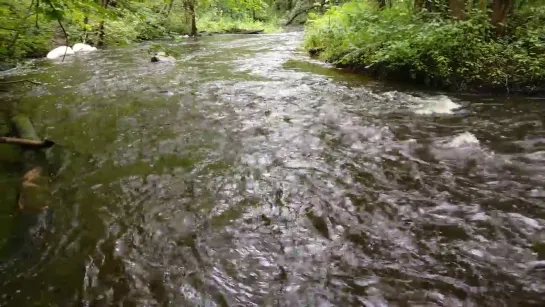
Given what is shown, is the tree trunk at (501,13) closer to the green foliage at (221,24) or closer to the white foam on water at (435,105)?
the white foam on water at (435,105)

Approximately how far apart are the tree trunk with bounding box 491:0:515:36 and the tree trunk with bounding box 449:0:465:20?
30.4 inches

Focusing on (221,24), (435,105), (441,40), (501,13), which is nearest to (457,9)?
(501,13)

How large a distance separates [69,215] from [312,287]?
2.51 metres

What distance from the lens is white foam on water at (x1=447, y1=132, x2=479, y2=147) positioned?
17.4 ft

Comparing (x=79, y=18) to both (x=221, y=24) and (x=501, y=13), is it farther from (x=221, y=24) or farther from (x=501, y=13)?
(x=221, y=24)

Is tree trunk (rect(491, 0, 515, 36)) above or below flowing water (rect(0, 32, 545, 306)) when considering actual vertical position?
above

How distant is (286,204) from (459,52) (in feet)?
19.0

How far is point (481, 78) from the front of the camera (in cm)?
765

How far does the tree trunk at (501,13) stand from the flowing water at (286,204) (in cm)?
196

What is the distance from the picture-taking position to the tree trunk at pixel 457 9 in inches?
352

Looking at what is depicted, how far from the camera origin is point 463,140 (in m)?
5.43

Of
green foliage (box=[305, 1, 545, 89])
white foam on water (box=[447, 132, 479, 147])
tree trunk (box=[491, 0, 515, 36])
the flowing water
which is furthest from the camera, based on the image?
tree trunk (box=[491, 0, 515, 36])

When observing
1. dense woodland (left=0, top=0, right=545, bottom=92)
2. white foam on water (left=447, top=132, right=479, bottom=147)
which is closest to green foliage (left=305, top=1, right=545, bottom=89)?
dense woodland (left=0, top=0, right=545, bottom=92)

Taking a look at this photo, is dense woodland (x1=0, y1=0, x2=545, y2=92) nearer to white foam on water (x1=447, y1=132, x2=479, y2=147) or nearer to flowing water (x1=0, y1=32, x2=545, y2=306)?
flowing water (x1=0, y1=32, x2=545, y2=306)
